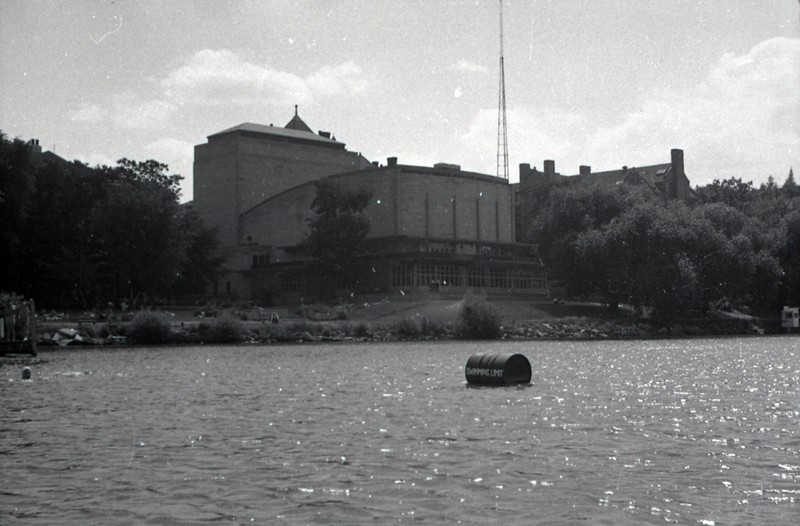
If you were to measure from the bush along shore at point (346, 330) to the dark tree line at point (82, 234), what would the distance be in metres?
13.8

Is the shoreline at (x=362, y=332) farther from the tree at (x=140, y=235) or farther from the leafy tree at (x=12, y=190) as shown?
the tree at (x=140, y=235)

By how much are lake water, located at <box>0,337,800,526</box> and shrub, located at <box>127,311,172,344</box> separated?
3686cm

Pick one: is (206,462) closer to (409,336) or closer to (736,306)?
(409,336)

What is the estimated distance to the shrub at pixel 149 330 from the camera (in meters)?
72.1

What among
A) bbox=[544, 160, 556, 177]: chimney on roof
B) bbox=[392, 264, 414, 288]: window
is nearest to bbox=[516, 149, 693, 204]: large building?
bbox=[544, 160, 556, 177]: chimney on roof

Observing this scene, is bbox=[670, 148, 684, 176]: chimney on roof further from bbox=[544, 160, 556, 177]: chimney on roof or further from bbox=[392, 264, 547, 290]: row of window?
bbox=[392, 264, 547, 290]: row of window

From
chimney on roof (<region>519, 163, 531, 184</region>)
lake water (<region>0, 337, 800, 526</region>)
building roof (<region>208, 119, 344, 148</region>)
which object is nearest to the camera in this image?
lake water (<region>0, 337, 800, 526</region>)

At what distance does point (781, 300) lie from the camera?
359 ft

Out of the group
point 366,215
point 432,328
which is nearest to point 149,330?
point 432,328

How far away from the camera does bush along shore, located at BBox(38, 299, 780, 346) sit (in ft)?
237

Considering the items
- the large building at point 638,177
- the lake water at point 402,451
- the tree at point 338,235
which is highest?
the large building at point 638,177

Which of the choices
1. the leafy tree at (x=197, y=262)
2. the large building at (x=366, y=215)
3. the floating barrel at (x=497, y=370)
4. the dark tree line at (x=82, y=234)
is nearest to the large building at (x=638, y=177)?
the large building at (x=366, y=215)

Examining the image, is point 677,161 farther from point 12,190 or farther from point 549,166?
point 12,190

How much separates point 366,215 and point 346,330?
49995 millimetres
